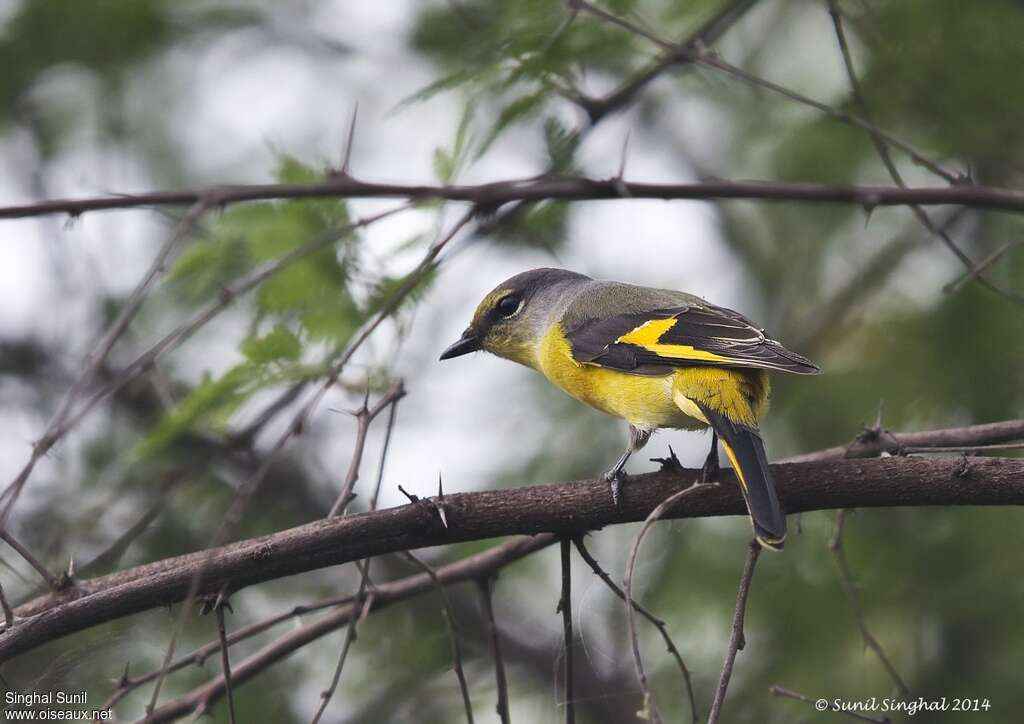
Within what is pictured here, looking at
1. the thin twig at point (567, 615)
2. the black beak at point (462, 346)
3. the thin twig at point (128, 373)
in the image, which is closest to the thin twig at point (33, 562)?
the thin twig at point (128, 373)

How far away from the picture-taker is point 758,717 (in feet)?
20.4

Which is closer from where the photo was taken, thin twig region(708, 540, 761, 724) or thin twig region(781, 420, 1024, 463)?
thin twig region(708, 540, 761, 724)

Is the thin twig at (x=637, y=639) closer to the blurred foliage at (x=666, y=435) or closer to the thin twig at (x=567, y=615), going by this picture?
the thin twig at (x=567, y=615)

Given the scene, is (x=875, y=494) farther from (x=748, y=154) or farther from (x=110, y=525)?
(x=748, y=154)

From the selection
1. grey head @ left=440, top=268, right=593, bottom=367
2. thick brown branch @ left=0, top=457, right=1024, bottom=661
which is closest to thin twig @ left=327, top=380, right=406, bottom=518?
thick brown branch @ left=0, top=457, right=1024, bottom=661

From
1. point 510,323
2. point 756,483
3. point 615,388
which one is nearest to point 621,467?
point 756,483

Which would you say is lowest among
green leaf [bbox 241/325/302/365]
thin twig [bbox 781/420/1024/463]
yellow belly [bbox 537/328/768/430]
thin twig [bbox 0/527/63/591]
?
thin twig [bbox 0/527/63/591]

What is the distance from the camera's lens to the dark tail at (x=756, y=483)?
3254mm

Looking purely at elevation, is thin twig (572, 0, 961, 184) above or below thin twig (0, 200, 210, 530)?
above

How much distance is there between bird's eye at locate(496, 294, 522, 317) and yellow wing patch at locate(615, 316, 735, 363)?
3.14ft

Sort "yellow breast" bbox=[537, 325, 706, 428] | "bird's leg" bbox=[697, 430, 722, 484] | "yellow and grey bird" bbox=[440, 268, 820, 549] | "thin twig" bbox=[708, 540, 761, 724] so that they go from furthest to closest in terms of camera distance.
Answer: "yellow breast" bbox=[537, 325, 706, 428], "yellow and grey bird" bbox=[440, 268, 820, 549], "bird's leg" bbox=[697, 430, 722, 484], "thin twig" bbox=[708, 540, 761, 724]

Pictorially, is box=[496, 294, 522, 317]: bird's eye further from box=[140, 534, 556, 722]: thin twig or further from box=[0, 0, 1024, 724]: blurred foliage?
box=[140, 534, 556, 722]: thin twig

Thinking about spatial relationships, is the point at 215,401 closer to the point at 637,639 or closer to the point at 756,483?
the point at 637,639

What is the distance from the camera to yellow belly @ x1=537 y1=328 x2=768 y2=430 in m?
4.25
